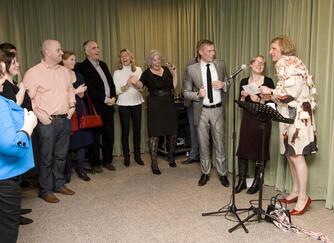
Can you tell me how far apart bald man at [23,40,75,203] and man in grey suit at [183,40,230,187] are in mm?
1314

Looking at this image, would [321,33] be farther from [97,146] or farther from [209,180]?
[97,146]

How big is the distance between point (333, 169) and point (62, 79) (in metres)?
2.71

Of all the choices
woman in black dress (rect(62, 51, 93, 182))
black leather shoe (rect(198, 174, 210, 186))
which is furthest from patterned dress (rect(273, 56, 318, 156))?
woman in black dress (rect(62, 51, 93, 182))

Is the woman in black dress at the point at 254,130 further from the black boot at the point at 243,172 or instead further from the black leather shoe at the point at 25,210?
the black leather shoe at the point at 25,210

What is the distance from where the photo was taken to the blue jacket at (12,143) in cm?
181

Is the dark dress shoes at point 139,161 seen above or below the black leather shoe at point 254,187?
below

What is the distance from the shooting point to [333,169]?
3.25 meters

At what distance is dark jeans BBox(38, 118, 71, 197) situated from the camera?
3.55 metres

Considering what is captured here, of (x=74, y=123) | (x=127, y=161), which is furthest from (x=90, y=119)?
(x=127, y=161)

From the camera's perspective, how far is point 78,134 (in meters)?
4.20

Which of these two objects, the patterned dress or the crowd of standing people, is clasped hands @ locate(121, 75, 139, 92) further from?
the patterned dress

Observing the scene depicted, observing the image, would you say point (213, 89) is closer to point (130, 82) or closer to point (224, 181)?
point (224, 181)

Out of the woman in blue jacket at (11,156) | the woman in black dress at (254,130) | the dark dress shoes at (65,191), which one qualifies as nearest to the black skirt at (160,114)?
the woman in black dress at (254,130)

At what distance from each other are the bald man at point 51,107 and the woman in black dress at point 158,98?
1.03m
